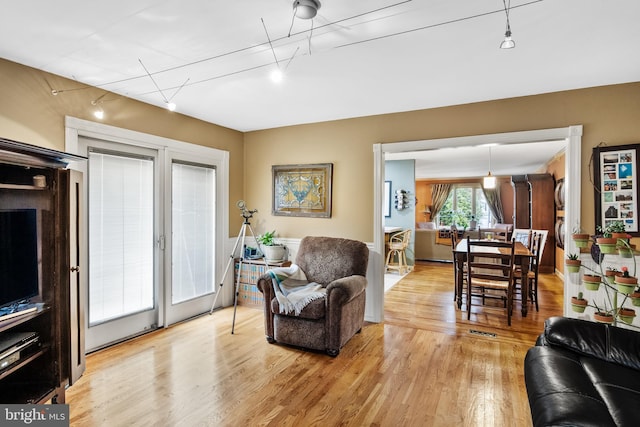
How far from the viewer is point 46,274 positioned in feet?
7.26

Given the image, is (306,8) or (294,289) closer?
(306,8)

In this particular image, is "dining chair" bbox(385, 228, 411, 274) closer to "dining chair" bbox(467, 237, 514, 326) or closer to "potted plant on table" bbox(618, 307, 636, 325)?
"dining chair" bbox(467, 237, 514, 326)

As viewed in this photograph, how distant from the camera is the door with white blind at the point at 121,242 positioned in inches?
123

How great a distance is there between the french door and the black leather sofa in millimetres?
3402

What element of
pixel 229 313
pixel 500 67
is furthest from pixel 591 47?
pixel 229 313

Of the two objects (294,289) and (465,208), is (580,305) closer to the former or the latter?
(294,289)

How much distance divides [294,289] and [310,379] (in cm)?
94

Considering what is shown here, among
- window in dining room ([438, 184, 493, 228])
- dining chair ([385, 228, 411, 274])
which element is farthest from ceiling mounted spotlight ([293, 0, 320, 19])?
window in dining room ([438, 184, 493, 228])

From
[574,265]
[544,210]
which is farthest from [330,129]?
[544,210]

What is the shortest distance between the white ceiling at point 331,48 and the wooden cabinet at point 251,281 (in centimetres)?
196

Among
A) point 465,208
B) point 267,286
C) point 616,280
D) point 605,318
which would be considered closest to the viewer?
point 616,280

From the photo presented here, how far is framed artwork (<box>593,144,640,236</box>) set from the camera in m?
2.92

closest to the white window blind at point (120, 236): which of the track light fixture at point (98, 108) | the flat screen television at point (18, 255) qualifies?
the track light fixture at point (98, 108)

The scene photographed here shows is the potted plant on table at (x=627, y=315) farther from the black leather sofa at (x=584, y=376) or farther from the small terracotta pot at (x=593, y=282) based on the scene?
the black leather sofa at (x=584, y=376)
